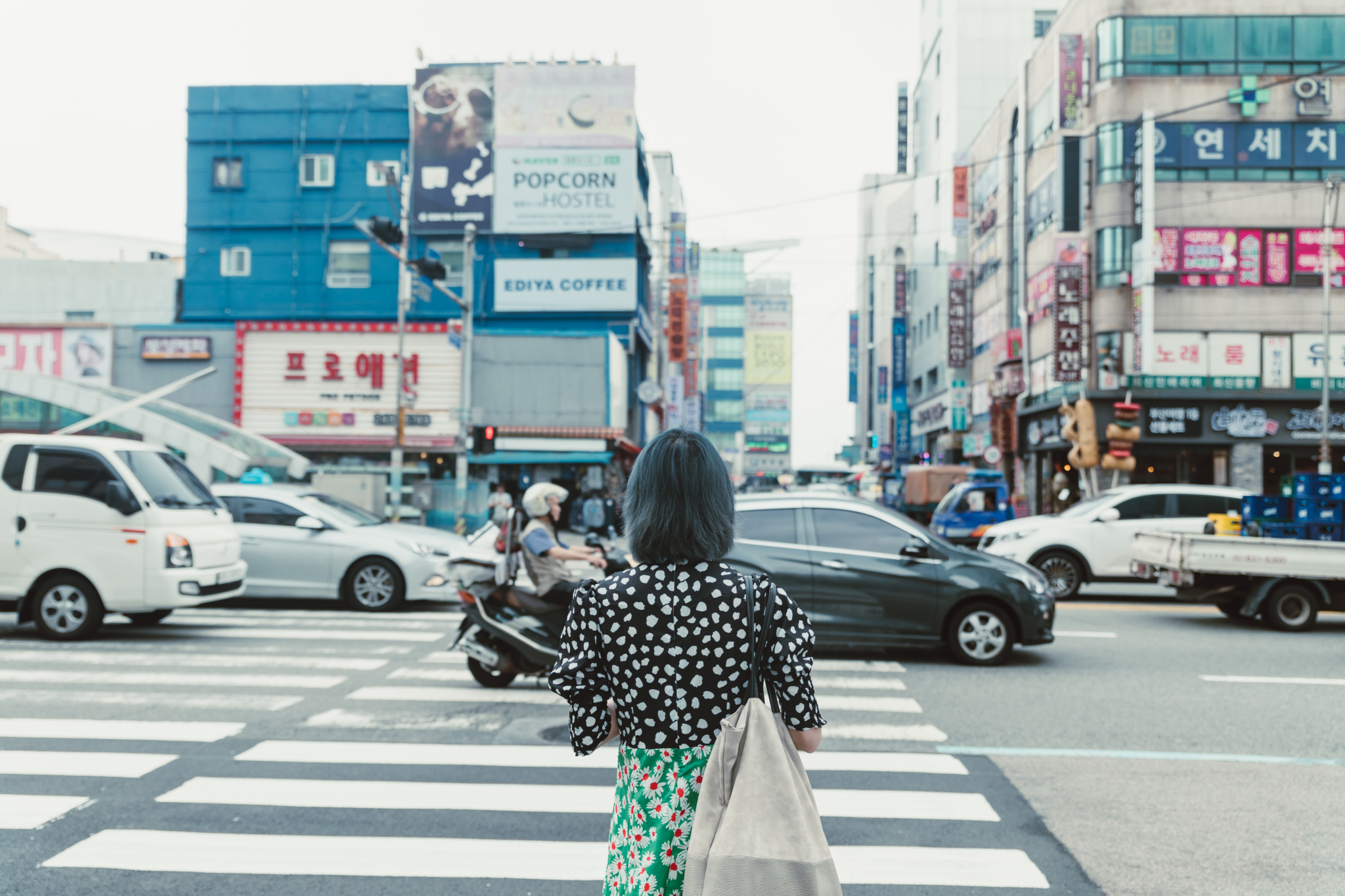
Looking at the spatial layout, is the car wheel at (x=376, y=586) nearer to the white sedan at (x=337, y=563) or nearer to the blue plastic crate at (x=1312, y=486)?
the white sedan at (x=337, y=563)

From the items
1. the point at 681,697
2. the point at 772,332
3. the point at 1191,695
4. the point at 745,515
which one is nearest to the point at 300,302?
the point at 745,515

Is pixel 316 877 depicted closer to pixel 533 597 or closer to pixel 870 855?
pixel 870 855

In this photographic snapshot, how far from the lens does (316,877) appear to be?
434 cm

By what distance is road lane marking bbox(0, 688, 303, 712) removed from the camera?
25.0ft

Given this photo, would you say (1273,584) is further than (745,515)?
Yes

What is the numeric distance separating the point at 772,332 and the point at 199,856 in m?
123

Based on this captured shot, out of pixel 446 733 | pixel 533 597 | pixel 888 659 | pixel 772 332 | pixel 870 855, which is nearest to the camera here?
pixel 870 855

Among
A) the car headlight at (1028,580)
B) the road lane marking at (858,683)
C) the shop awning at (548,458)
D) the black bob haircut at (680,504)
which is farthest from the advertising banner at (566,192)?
the black bob haircut at (680,504)

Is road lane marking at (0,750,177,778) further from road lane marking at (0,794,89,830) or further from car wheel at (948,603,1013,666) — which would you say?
car wheel at (948,603,1013,666)

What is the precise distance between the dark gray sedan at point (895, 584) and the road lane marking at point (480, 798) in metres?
3.88

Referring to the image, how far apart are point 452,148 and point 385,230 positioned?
22580mm

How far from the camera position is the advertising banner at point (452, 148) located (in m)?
38.9

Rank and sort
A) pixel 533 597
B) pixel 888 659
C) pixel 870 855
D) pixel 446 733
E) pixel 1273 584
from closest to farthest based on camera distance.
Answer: pixel 870 855, pixel 446 733, pixel 533 597, pixel 888 659, pixel 1273 584

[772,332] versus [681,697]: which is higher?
[772,332]
